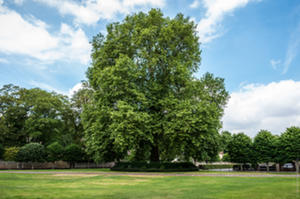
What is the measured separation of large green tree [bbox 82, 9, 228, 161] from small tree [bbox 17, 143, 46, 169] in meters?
12.2

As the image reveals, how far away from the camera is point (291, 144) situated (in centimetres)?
3350

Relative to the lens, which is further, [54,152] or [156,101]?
[54,152]

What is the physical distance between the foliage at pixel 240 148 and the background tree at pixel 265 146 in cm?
102

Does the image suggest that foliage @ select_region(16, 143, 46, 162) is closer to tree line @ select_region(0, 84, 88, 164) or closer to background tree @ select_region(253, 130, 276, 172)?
tree line @ select_region(0, 84, 88, 164)

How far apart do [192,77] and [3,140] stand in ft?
121

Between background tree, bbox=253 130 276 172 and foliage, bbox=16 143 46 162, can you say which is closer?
background tree, bbox=253 130 276 172

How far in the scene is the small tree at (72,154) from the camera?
43.8 meters

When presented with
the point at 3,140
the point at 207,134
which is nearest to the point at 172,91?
the point at 207,134

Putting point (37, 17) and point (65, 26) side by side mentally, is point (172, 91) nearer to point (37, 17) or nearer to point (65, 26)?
point (65, 26)

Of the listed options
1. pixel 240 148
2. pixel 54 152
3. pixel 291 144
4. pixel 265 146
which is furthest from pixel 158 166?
pixel 54 152

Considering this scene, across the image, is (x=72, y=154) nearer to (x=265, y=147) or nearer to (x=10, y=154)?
(x=10, y=154)

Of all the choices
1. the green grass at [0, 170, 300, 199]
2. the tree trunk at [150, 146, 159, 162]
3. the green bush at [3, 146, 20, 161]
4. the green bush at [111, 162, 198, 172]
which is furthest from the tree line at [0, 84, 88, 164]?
the green grass at [0, 170, 300, 199]

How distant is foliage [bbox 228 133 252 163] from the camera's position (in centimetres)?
3734

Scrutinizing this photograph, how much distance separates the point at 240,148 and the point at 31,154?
33.9 meters
